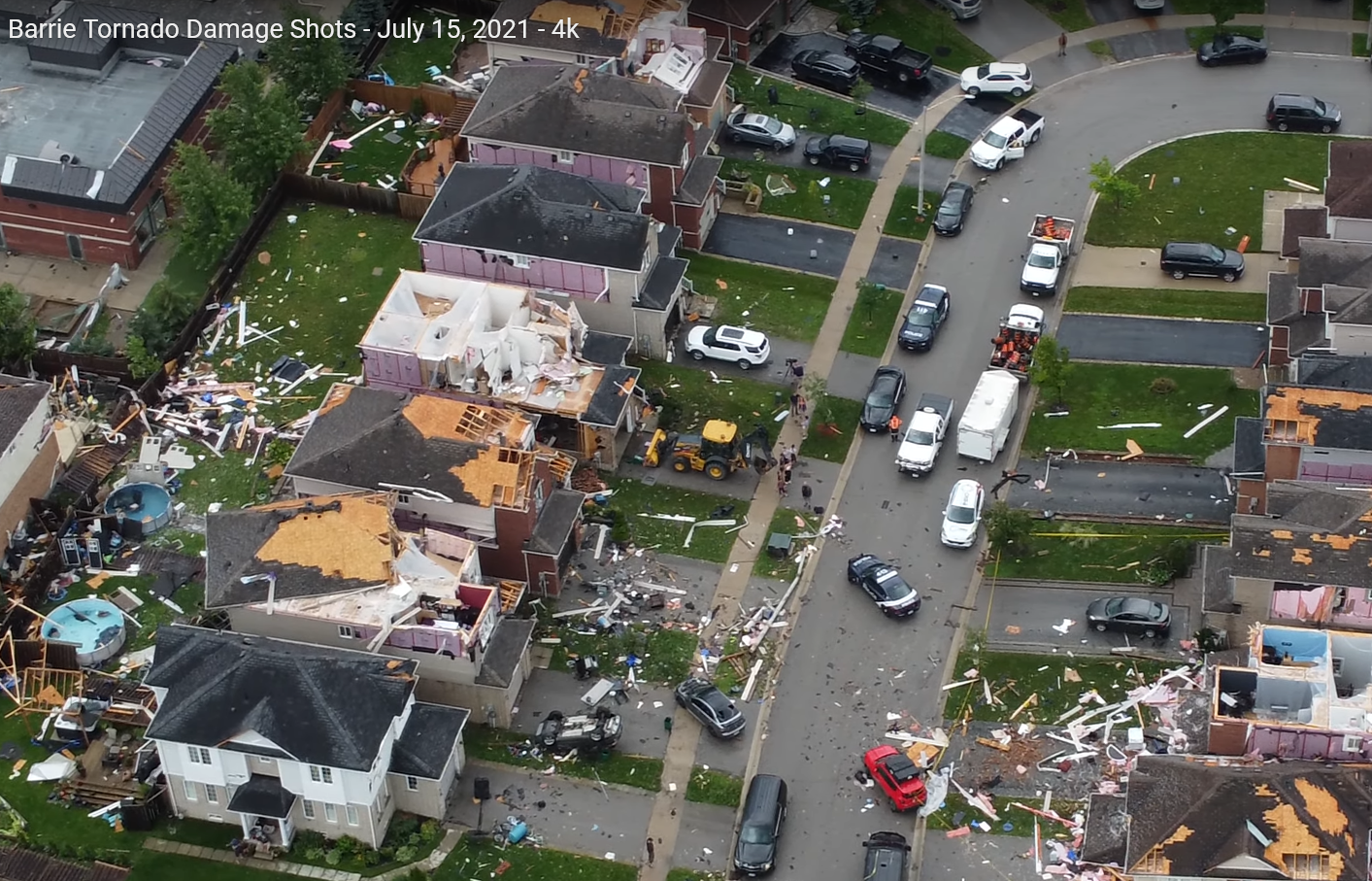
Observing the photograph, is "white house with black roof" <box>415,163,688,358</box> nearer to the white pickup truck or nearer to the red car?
the white pickup truck

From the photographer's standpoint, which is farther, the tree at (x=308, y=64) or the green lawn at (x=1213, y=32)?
the green lawn at (x=1213, y=32)

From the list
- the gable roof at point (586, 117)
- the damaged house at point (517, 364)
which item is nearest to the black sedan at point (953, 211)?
the gable roof at point (586, 117)

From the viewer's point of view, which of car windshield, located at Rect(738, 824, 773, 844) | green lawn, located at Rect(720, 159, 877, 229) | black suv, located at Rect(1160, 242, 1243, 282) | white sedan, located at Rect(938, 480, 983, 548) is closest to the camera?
car windshield, located at Rect(738, 824, 773, 844)

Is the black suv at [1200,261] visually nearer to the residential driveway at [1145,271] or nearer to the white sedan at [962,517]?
the residential driveway at [1145,271]

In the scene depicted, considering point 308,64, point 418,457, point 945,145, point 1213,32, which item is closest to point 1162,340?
point 945,145

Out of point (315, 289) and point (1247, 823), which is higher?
point (315, 289)

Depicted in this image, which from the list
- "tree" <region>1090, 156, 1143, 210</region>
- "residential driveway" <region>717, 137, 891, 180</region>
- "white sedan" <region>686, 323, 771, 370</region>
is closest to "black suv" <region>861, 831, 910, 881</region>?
"white sedan" <region>686, 323, 771, 370</region>

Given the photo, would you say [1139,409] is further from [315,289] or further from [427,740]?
[315,289]
